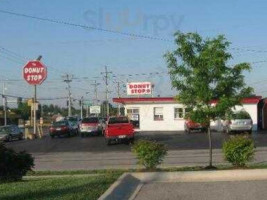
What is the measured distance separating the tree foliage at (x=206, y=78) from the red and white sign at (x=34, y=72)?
35.8 metres

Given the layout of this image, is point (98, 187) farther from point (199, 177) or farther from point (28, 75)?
point (28, 75)

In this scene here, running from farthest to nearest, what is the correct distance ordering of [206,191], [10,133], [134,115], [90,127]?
1. [134,115]
2. [10,133]
3. [90,127]
4. [206,191]

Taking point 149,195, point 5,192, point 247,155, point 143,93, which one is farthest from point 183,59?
point 143,93

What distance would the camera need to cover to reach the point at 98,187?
11.6 metres

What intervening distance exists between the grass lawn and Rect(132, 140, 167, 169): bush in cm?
307

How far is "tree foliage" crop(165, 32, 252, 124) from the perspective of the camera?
662 inches

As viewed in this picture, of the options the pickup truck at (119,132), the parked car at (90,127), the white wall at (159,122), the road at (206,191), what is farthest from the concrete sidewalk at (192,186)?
the white wall at (159,122)

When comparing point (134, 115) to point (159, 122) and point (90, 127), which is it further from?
point (90, 127)

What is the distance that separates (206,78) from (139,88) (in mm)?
48841

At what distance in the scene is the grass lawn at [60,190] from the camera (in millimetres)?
10278

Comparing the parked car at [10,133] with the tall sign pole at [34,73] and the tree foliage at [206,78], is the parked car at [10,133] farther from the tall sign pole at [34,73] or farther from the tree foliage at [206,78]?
the tree foliage at [206,78]

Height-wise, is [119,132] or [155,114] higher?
[155,114]

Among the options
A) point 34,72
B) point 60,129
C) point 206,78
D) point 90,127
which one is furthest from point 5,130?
point 206,78

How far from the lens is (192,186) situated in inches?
495
